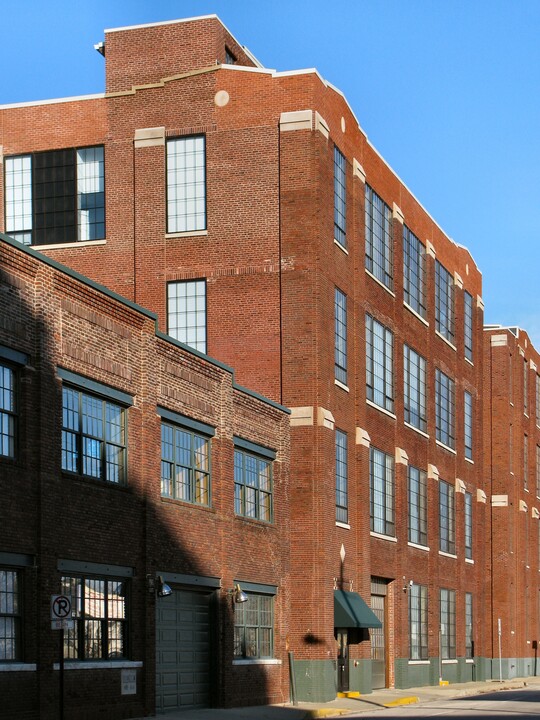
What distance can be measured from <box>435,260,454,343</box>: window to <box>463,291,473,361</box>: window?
8.80 ft

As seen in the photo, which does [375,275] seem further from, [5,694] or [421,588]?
[5,694]

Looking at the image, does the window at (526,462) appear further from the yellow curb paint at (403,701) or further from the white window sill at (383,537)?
the yellow curb paint at (403,701)

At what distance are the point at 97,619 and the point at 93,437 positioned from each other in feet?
12.9

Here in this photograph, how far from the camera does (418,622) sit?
53.2 meters

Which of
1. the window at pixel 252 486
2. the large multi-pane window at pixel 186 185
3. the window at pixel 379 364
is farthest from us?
the window at pixel 379 364

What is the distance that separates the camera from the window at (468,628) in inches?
2422

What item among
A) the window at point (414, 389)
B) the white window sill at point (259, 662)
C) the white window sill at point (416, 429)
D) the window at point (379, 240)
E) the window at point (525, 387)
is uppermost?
the window at point (379, 240)

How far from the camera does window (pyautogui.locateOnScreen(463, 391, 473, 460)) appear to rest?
6400 centimetres

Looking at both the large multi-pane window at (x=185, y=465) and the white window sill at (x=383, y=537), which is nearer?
the large multi-pane window at (x=185, y=465)

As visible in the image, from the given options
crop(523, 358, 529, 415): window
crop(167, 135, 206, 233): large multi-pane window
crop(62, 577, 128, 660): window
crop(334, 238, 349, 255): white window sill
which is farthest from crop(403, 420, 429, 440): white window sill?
crop(523, 358, 529, 415): window

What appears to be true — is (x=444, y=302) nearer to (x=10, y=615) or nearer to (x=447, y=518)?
(x=447, y=518)

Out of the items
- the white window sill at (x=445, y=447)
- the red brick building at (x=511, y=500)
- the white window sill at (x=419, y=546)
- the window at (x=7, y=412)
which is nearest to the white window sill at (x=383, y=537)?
the white window sill at (x=419, y=546)

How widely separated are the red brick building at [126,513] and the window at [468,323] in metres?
25.9

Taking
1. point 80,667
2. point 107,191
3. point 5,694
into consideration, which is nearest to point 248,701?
point 80,667
